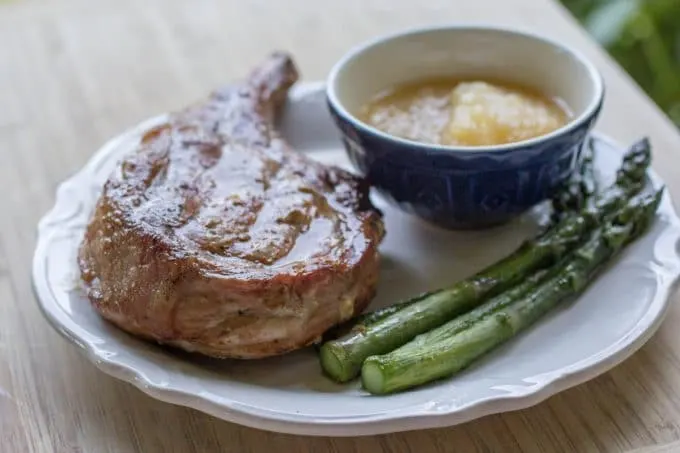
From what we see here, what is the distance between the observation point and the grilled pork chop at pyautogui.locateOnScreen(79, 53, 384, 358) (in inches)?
81.0

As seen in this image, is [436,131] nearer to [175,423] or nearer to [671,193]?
[671,193]

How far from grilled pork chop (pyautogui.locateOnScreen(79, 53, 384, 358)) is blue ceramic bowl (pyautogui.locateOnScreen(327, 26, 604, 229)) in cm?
15

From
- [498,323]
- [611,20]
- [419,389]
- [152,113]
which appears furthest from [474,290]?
[611,20]

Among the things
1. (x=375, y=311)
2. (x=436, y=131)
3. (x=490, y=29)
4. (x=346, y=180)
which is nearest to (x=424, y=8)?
(x=490, y=29)

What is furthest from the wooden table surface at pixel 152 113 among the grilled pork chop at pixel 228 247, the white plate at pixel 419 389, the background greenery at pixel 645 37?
the background greenery at pixel 645 37

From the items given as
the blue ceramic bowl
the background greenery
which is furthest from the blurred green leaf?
the blue ceramic bowl

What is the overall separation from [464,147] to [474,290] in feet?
1.25

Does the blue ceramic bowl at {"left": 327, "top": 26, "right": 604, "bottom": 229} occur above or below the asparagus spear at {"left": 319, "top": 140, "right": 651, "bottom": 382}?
above

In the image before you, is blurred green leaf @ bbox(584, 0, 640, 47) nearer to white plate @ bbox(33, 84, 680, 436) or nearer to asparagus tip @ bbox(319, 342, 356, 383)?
white plate @ bbox(33, 84, 680, 436)

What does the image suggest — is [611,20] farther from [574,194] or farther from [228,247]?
[228,247]

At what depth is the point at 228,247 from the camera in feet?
7.03

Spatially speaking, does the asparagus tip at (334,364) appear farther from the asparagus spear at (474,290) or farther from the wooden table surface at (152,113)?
the wooden table surface at (152,113)

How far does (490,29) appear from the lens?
2.94 m

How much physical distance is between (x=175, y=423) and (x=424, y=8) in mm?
2457
